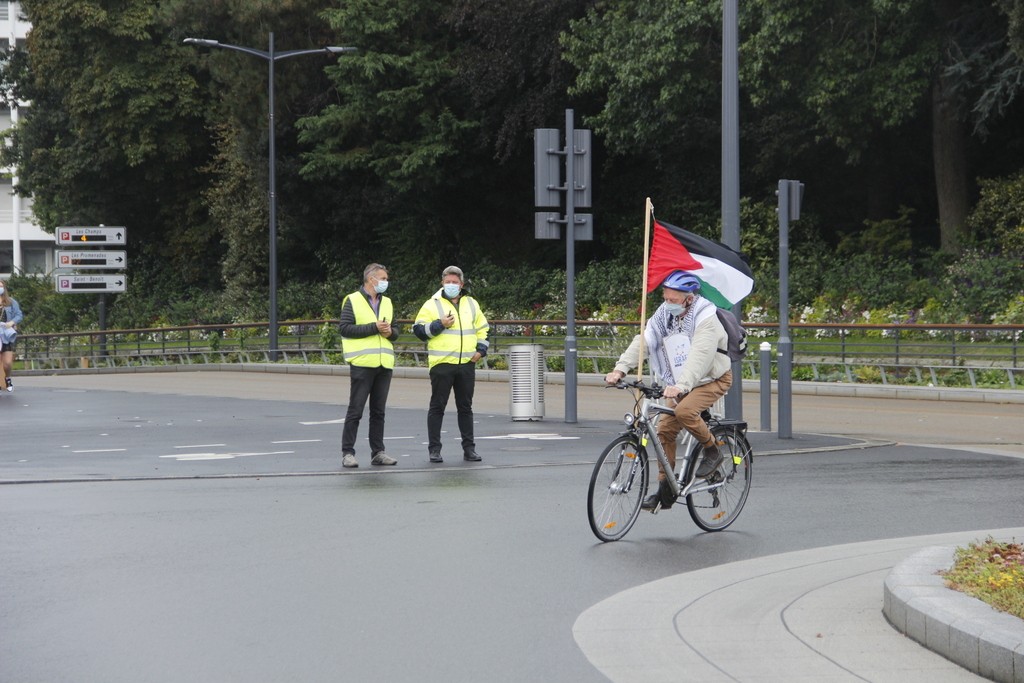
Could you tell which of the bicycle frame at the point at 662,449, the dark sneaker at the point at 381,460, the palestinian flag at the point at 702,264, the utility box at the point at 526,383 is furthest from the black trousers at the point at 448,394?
the utility box at the point at 526,383

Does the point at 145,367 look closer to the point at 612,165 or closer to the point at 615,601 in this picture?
the point at 612,165

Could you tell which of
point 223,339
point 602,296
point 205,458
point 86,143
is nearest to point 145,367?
point 223,339

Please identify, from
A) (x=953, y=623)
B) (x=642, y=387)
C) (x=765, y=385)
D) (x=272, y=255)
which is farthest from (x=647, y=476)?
(x=272, y=255)

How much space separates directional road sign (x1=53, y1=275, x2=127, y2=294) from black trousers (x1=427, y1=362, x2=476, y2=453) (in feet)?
97.1

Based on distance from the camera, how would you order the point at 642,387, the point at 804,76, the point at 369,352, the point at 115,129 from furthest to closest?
the point at 115,129
the point at 804,76
the point at 369,352
the point at 642,387

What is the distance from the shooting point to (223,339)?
4119 cm

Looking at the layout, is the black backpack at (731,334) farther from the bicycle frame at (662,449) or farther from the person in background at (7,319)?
the person in background at (7,319)

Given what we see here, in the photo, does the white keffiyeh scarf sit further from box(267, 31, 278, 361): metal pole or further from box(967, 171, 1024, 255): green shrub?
box(267, 31, 278, 361): metal pole

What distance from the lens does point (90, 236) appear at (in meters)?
42.2

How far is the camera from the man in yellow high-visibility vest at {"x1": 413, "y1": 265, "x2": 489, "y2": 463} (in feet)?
47.1

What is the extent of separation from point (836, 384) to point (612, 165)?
17342mm

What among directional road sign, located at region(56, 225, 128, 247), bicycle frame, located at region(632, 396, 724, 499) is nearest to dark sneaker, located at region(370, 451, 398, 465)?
bicycle frame, located at region(632, 396, 724, 499)

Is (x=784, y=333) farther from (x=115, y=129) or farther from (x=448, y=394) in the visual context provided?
(x=115, y=129)

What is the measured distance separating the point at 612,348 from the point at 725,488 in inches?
775
